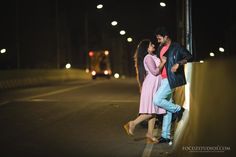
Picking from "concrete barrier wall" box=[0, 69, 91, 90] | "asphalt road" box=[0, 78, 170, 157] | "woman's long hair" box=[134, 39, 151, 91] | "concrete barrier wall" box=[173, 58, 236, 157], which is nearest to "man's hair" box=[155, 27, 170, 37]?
"woman's long hair" box=[134, 39, 151, 91]

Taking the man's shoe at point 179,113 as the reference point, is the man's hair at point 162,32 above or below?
above

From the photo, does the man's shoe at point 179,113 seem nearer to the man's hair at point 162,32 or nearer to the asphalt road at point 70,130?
the asphalt road at point 70,130

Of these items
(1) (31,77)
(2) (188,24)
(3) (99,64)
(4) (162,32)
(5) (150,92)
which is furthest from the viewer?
(3) (99,64)

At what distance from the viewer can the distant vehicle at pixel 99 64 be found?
201ft

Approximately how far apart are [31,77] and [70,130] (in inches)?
1085

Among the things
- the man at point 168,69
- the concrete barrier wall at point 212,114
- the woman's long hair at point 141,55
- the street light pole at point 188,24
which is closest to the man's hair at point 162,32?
the man at point 168,69

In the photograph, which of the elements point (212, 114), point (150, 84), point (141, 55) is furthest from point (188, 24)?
point (212, 114)

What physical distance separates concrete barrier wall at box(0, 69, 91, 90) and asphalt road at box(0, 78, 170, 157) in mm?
14147

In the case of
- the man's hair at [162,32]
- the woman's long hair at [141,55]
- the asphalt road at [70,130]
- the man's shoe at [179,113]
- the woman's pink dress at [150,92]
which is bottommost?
the asphalt road at [70,130]

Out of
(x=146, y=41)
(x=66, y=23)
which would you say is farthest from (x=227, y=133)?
(x=66, y=23)

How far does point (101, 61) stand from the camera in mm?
61781

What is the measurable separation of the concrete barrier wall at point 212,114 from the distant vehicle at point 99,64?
49.2m

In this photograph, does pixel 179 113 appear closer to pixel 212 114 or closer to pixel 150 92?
pixel 150 92

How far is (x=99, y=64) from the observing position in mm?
61562
